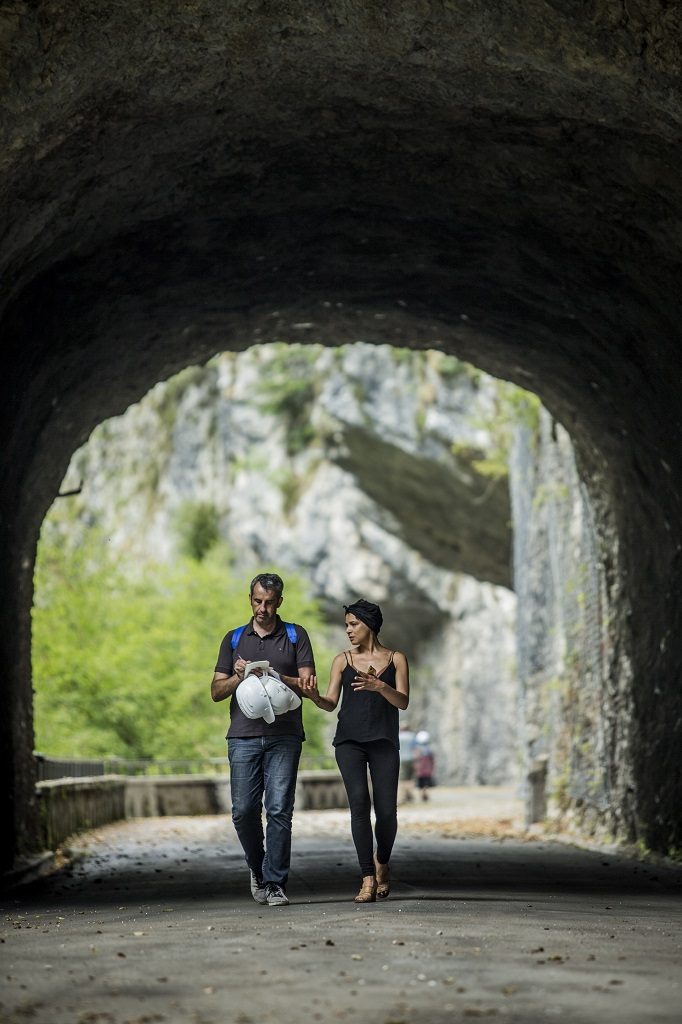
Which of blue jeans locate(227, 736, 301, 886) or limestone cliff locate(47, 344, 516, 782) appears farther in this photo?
limestone cliff locate(47, 344, 516, 782)

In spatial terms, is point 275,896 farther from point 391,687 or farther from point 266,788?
point 391,687

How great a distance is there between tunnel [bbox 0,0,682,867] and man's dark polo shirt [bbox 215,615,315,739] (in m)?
2.69

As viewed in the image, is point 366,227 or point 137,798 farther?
point 137,798

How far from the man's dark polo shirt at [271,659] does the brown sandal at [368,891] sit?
2.94 feet

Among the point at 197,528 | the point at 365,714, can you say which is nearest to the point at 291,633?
the point at 365,714

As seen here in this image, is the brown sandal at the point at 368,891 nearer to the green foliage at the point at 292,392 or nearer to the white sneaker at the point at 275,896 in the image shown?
the white sneaker at the point at 275,896

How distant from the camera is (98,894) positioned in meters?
9.88

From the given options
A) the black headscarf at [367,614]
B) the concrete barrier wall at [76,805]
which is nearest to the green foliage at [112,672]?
the concrete barrier wall at [76,805]

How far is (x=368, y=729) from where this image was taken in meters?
8.45

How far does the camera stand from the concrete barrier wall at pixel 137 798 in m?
14.6

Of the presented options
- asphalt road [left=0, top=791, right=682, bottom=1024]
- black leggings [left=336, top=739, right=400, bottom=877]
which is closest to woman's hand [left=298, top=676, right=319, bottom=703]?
black leggings [left=336, top=739, right=400, bottom=877]

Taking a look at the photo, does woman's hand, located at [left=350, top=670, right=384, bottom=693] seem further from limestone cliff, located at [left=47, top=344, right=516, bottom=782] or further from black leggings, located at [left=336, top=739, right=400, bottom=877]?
limestone cliff, located at [left=47, top=344, right=516, bottom=782]

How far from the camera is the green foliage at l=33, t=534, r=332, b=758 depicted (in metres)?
32.2

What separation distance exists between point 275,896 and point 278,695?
1.13 m
